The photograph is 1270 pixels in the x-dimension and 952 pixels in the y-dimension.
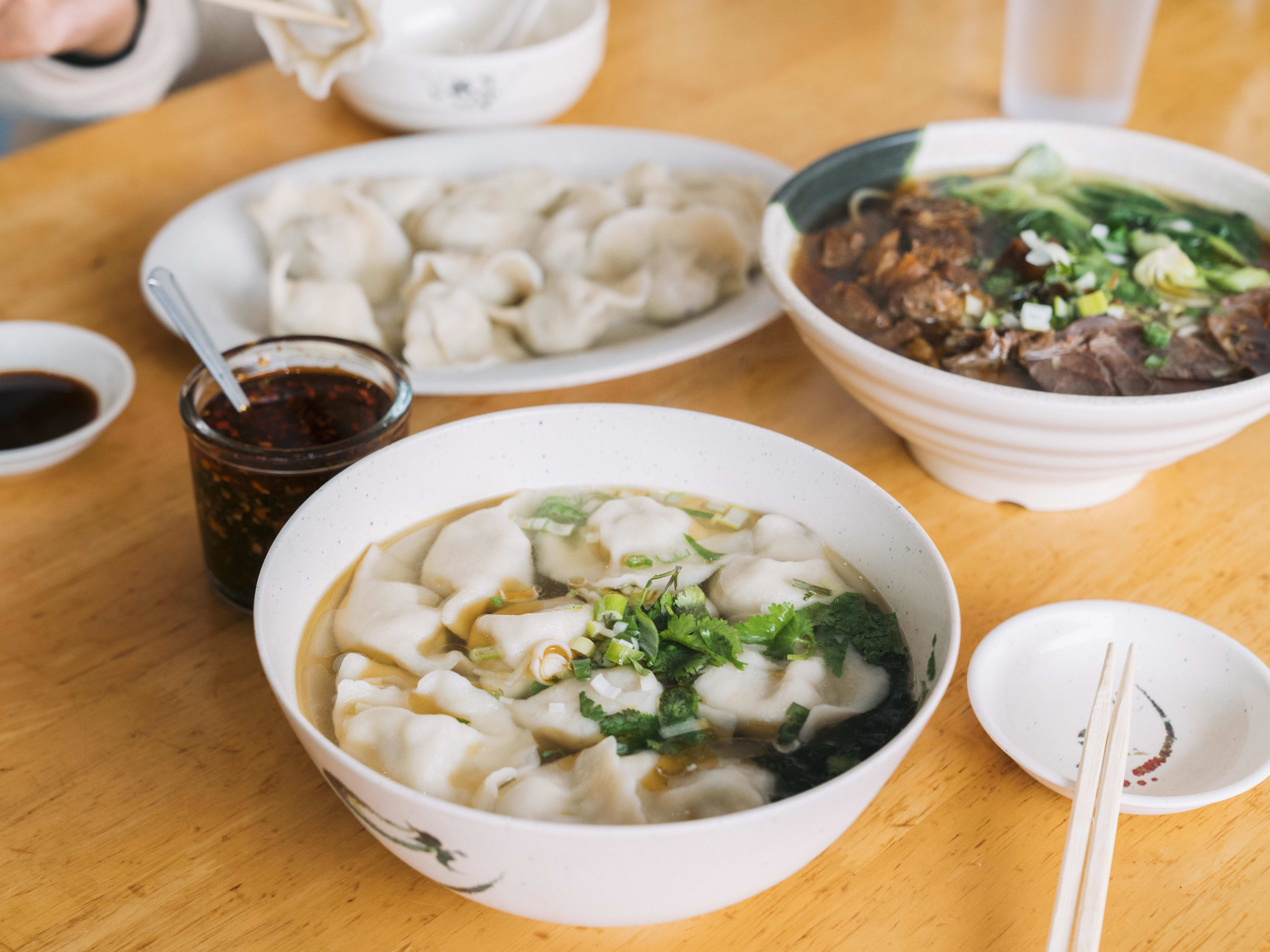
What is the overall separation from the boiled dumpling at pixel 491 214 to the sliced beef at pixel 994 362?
0.79 m

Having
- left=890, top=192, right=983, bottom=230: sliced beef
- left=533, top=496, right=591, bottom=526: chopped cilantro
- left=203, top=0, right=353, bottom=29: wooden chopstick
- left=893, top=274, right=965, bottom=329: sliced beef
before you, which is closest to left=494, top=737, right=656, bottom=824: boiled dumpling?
left=533, top=496, right=591, bottom=526: chopped cilantro

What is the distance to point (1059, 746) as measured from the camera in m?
1.12

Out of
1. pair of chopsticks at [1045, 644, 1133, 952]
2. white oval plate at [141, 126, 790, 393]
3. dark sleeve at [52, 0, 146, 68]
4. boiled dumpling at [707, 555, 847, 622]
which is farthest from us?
dark sleeve at [52, 0, 146, 68]

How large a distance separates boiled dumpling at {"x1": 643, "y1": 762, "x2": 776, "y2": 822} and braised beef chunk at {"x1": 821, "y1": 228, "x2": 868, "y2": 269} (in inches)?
34.2

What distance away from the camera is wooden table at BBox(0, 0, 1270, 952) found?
3.23 feet

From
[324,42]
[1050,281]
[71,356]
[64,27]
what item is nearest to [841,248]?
[1050,281]

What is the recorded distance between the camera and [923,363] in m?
1.35

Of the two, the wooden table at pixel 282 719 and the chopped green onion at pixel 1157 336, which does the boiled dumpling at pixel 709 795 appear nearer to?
the wooden table at pixel 282 719

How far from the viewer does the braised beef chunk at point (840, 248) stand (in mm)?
1565

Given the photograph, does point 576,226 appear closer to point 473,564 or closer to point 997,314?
point 997,314

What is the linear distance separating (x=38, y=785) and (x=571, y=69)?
67.0 inches

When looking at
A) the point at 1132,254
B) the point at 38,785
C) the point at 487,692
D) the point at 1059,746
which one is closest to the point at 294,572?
the point at 487,692

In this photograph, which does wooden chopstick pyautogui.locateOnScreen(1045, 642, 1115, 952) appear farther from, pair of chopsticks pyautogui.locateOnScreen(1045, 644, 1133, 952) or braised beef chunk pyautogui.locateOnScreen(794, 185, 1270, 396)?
braised beef chunk pyautogui.locateOnScreen(794, 185, 1270, 396)

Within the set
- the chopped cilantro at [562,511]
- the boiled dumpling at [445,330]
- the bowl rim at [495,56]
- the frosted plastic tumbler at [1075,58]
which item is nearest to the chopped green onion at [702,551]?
the chopped cilantro at [562,511]
